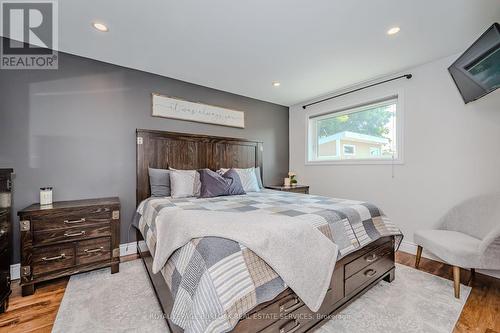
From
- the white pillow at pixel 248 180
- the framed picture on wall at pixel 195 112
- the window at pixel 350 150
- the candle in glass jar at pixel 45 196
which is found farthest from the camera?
the window at pixel 350 150

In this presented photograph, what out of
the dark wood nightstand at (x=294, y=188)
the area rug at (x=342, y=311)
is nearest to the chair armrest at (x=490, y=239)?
the area rug at (x=342, y=311)

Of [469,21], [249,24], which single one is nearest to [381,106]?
[469,21]

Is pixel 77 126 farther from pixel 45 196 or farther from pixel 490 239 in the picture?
pixel 490 239

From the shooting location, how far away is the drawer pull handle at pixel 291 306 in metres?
1.26

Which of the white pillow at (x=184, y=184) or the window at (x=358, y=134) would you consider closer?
Answer: the white pillow at (x=184, y=184)

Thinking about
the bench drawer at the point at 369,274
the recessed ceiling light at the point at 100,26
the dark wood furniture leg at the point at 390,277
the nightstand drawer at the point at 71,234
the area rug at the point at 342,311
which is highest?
the recessed ceiling light at the point at 100,26

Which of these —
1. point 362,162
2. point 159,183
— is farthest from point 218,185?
point 362,162

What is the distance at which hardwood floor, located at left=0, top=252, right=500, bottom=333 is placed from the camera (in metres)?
1.53

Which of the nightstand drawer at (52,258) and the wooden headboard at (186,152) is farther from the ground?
the wooden headboard at (186,152)

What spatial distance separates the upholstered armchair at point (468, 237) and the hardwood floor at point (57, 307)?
0.52ft

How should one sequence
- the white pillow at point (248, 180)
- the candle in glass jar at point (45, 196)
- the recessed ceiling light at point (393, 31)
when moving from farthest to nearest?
the white pillow at point (248, 180), the candle in glass jar at point (45, 196), the recessed ceiling light at point (393, 31)

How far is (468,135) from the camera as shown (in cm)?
243

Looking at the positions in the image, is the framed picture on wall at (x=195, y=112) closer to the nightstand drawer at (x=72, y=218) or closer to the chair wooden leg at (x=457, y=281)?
the nightstand drawer at (x=72, y=218)
